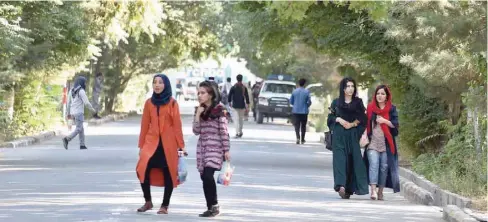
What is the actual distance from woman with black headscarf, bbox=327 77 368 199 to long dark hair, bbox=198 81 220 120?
13.1 feet

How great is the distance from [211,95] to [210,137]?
511mm

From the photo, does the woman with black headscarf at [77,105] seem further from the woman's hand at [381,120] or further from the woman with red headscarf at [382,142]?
the woman's hand at [381,120]

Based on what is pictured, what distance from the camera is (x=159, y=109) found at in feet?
52.1

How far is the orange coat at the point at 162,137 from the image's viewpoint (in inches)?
619

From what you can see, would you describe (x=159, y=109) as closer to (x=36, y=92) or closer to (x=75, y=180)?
(x=75, y=180)

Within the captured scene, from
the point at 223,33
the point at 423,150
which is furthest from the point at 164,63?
the point at 423,150

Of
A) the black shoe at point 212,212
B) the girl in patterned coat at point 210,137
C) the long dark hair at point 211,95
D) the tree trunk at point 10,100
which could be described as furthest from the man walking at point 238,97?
the black shoe at point 212,212

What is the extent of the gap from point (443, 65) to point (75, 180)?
597 centimetres

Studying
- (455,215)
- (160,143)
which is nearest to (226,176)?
(160,143)

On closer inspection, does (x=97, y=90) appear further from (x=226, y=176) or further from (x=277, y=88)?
(x=226, y=176)

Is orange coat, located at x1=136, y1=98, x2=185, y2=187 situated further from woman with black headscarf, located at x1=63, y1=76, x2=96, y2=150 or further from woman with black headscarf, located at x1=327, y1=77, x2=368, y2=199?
woman with black headscarf, located at x1=63, y1=76, x2=96, y2=150

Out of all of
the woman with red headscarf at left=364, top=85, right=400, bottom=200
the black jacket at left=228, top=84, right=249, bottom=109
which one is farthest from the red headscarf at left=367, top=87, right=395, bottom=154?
the black jacket at left=228, top=84, right=249, bottom=109

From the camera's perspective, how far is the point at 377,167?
19562 millimetres

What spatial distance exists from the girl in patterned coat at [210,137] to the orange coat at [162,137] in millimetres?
313
